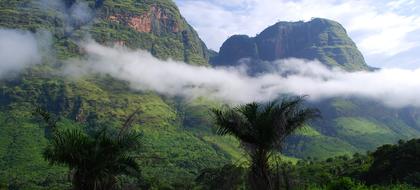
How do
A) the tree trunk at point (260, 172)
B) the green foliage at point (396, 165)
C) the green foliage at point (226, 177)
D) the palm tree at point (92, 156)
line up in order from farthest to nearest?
the green foliage at point (396, 165)
the green foliage at point (226, 177)
the tree trunk at point (260, 172)
the palm tree at point (92, 156)

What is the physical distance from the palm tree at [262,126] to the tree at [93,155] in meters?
3.65

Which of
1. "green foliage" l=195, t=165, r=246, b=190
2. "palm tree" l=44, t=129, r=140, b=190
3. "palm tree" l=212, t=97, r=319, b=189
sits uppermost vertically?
"palm tree" l=212, t=97, r=319, b=189

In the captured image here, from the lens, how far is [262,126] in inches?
722

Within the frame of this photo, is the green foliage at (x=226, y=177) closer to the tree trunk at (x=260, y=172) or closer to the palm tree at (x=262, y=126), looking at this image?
the tree trunk at (x=260, y=172)

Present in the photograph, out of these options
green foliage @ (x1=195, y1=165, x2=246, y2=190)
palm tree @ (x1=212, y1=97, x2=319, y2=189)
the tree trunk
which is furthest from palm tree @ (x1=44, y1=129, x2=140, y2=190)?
the tree trunk

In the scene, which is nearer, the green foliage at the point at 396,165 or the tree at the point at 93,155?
the tree at the point at 93,155

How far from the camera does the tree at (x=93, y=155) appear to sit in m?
16.9

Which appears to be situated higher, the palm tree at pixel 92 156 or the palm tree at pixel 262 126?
the palm tree at pixel 262 126

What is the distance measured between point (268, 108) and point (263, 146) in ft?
4.90

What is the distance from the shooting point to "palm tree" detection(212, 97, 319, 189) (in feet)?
58.5

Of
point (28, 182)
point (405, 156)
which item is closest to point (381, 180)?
point (405, 156)

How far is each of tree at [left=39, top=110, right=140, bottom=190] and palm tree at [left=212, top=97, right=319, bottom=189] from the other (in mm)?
3654

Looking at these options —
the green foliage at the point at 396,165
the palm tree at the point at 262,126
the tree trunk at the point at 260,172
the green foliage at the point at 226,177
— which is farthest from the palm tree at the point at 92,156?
the green foliage at the point at 396,165

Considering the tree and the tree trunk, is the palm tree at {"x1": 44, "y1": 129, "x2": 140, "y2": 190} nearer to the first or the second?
the tree
